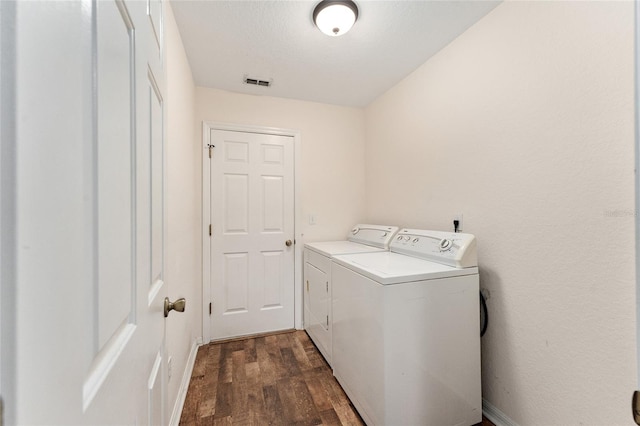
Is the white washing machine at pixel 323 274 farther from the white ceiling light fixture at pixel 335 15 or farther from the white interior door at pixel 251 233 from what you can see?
the white ceiling light fixture at pixel 335 15

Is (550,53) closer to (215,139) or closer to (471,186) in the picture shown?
(471,186)

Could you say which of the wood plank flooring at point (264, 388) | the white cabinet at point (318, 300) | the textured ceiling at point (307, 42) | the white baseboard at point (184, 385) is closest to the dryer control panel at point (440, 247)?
the white cabinet at point (318, 300)

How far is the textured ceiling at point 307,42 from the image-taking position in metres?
1.52

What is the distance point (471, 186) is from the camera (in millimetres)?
1688

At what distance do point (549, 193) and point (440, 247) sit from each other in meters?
0.61

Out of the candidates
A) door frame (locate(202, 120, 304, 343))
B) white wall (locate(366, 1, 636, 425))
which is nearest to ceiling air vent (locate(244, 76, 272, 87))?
door frame (locate(202, 120, 304, 343))

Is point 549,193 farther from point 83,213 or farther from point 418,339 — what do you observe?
point 83,213

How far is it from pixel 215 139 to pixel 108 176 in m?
2.22

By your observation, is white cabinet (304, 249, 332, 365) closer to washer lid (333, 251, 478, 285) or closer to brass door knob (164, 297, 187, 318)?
washer lid (333, 251, 478, 285)

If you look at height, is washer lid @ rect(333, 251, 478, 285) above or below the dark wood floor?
above

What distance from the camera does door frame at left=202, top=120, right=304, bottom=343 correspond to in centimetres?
243

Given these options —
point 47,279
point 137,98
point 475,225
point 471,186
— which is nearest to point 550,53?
point 471,186

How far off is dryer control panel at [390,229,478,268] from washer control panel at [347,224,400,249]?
0.48 feet

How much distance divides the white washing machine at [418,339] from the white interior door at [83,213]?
1.06 m
